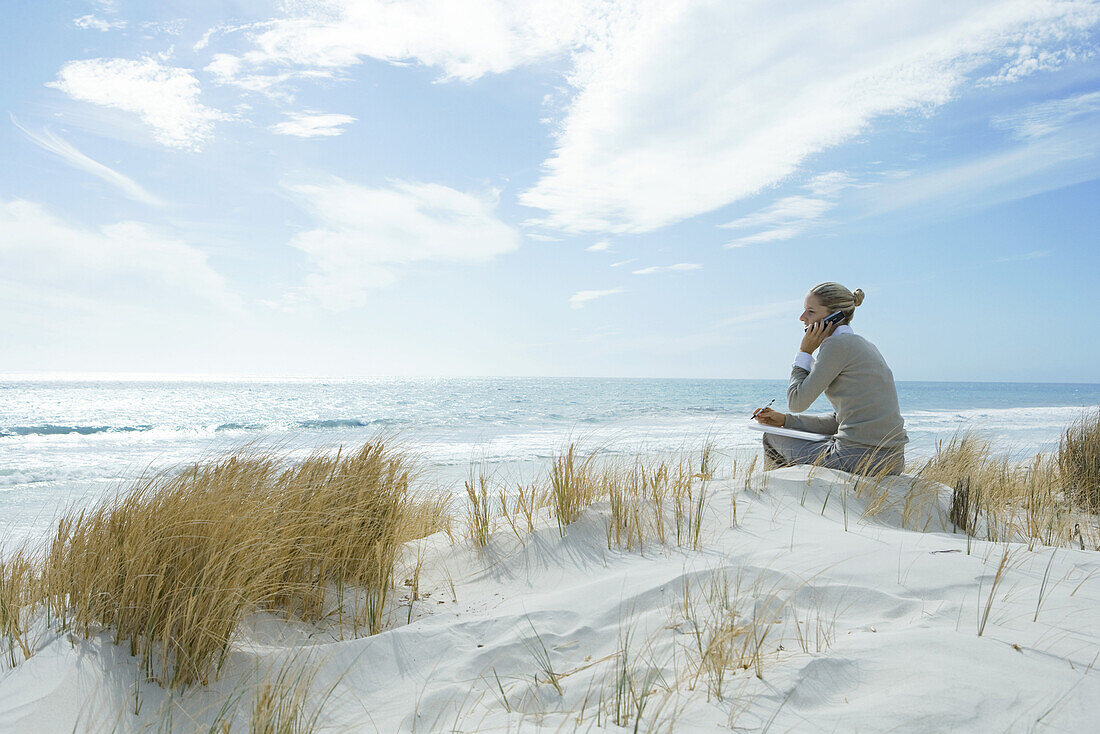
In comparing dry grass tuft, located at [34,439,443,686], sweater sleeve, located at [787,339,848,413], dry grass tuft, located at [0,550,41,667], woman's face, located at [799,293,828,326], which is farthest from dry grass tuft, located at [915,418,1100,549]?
dry grass tuft, located at [0,550,41,667]

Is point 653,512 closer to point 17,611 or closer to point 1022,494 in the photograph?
point 17,611

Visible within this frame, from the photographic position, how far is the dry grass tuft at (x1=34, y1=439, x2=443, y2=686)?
219cm

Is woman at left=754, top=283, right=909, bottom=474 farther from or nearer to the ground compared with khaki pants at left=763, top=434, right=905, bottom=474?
farther from the ground

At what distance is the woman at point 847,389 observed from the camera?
15.1 ft

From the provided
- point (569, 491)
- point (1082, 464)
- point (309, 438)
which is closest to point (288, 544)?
A: point (569, 491)

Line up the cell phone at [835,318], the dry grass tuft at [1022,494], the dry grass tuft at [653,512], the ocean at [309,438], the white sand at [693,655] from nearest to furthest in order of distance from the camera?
the white sand at [693,655] → the dry grass tuft at [653,512] → the dry grass tuft at [1022,494] → the cell phone at [835,318] → the ocean at [309,438]

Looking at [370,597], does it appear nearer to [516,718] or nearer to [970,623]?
[516,718]

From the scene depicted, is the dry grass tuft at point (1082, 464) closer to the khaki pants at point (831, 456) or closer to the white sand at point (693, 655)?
the khaki pants at point (831, 456)

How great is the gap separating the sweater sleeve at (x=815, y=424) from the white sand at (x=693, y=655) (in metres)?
2.27

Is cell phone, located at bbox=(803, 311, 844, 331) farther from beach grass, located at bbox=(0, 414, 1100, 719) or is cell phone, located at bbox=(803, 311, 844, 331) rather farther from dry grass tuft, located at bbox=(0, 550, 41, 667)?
dry grass tuft, located at bbox=(0, 550, 41, 667)

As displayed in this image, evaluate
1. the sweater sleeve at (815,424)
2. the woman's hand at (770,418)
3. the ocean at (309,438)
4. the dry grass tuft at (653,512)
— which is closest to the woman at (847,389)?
the woman's hand at (770,418)

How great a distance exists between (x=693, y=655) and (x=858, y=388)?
133 inches

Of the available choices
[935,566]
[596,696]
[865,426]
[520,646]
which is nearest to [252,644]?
[520,646]

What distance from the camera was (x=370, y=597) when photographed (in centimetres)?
274
